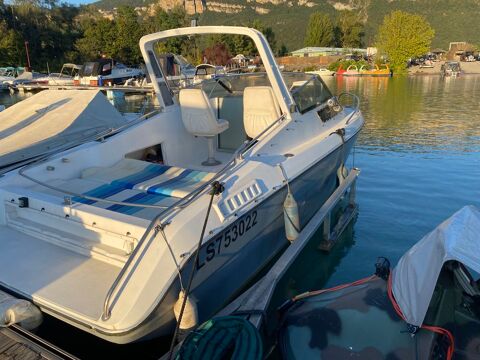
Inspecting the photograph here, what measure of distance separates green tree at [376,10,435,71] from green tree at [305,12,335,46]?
24150mm

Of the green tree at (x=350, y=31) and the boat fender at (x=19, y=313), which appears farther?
the green tree at (x=350, y=31)

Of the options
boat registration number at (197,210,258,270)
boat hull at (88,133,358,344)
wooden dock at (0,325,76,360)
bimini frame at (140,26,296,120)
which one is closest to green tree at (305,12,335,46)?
bimini frame at (140,26,296,120)

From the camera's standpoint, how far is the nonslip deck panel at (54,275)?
2.81m

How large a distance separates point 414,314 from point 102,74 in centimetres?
3013

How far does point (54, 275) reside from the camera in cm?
306

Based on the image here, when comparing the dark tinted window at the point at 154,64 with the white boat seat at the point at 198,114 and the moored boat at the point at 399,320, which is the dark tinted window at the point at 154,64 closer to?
the white boat seat at the point at 198,114

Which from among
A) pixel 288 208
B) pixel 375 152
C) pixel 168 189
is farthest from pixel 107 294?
pixel 375 152

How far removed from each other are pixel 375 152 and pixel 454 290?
7.63 meters

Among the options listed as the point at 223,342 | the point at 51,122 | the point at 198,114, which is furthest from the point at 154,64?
the point at 223,342

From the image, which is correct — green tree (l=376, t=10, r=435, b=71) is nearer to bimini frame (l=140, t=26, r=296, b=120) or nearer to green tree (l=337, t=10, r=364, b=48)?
green tree (l=337, t=10, r=364, b=48)

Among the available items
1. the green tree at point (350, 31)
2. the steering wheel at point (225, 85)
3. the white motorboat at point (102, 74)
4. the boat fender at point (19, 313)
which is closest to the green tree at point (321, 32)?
the green tree at point (350, 31)

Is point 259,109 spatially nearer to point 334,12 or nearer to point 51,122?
point 51,122

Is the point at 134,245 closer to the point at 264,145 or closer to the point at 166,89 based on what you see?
the point at 264,145

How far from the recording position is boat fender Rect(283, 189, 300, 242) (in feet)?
13.1
